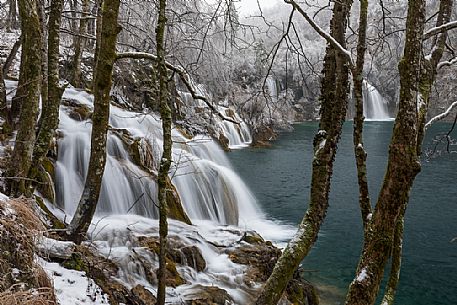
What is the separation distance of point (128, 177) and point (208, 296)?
3.88 meters

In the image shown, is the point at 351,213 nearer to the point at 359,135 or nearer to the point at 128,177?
the point at 128,177

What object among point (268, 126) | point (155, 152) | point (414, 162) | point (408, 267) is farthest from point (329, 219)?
point (268, 126)

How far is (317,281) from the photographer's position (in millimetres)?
9047

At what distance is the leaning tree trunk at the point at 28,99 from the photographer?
4.78 m

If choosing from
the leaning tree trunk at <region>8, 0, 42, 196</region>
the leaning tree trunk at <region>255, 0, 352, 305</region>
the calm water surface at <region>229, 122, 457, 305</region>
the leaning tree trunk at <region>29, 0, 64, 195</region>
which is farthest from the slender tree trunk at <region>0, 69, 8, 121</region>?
the calm water surface at <region>229, 122, 457, 305</region>

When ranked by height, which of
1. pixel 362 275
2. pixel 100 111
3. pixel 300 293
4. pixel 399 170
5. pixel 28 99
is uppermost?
pixel 28 99

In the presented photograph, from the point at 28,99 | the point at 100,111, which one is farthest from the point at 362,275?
the point at 28,99

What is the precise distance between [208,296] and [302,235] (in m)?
2.66

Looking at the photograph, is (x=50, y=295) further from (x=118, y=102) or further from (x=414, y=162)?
(x=118, y=102)

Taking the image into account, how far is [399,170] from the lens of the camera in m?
2.71

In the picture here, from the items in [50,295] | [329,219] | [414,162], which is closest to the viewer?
[414,162]

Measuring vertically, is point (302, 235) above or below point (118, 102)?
below

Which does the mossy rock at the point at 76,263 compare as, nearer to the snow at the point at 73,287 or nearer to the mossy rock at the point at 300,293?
the snow at the point at 73,287

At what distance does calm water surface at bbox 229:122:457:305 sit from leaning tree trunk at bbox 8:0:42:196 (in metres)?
5.85
